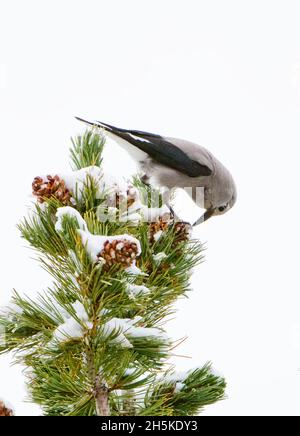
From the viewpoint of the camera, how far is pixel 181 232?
90.3 inches

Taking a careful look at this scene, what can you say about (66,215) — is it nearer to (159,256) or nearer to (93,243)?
(93,243)

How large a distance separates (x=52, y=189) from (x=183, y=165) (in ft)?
6.81

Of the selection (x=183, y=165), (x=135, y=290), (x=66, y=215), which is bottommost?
(x=135, y=290)

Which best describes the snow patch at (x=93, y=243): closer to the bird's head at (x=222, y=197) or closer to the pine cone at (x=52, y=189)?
the pine cone at (x=52, y=189)

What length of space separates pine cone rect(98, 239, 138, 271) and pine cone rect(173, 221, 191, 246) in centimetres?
46

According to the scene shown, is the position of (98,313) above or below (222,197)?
below

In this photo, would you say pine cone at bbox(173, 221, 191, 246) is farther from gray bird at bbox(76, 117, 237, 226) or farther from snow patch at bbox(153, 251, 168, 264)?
gray bird at bbox(76, 117, 237, 226)

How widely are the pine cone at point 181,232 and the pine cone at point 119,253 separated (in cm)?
46

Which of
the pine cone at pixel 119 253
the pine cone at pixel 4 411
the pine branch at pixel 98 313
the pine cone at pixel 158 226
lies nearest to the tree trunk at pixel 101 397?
the pine branch at pixel 98 313

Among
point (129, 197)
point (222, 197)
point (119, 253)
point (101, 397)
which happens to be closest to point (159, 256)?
point (129, 197)

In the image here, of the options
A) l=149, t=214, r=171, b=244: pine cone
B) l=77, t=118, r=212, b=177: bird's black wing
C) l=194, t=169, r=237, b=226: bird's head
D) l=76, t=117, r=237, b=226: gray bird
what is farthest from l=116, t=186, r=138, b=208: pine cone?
l=194, t=169, r=237, b=226: bird's head

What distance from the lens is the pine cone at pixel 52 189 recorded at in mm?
2051

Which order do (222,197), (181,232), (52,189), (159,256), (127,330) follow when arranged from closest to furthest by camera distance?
1. (127,330)
2. (52,189)
3. (159,256)
4. (181,232)
5. (222,197)

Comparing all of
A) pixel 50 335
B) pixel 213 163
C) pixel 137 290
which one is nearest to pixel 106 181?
pixel 137 290
